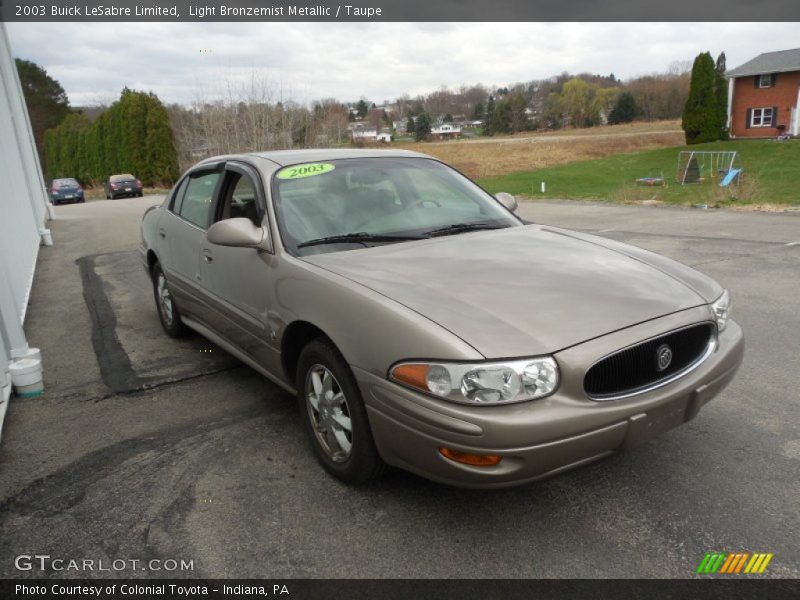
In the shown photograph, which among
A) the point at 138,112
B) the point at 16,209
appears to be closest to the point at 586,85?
the point at 138,112

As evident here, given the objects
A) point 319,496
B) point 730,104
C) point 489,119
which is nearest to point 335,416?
point 319,496

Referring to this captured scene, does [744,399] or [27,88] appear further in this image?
[27,88]

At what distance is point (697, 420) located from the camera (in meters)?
3.45

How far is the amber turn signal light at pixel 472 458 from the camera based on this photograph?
224 cm

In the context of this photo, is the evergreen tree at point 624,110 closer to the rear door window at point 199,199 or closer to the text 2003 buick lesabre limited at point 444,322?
the rear door window at point 199,199

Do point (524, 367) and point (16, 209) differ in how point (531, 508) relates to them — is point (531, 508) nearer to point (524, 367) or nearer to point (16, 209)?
point (524, 367)

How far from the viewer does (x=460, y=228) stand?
3621mm

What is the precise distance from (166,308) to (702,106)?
1625 inches

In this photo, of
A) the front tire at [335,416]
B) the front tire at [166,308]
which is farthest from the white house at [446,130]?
the front tire at [335,416]

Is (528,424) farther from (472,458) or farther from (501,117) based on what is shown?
(501,117)

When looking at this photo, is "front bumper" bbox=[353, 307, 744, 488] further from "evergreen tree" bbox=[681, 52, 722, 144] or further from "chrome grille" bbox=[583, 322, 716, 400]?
"evergreen tree" bbox=[681, 52, 722, 144]

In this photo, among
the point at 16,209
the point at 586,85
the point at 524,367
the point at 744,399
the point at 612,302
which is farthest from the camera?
the point at 586,85

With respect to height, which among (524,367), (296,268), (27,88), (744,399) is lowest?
(744,399)
